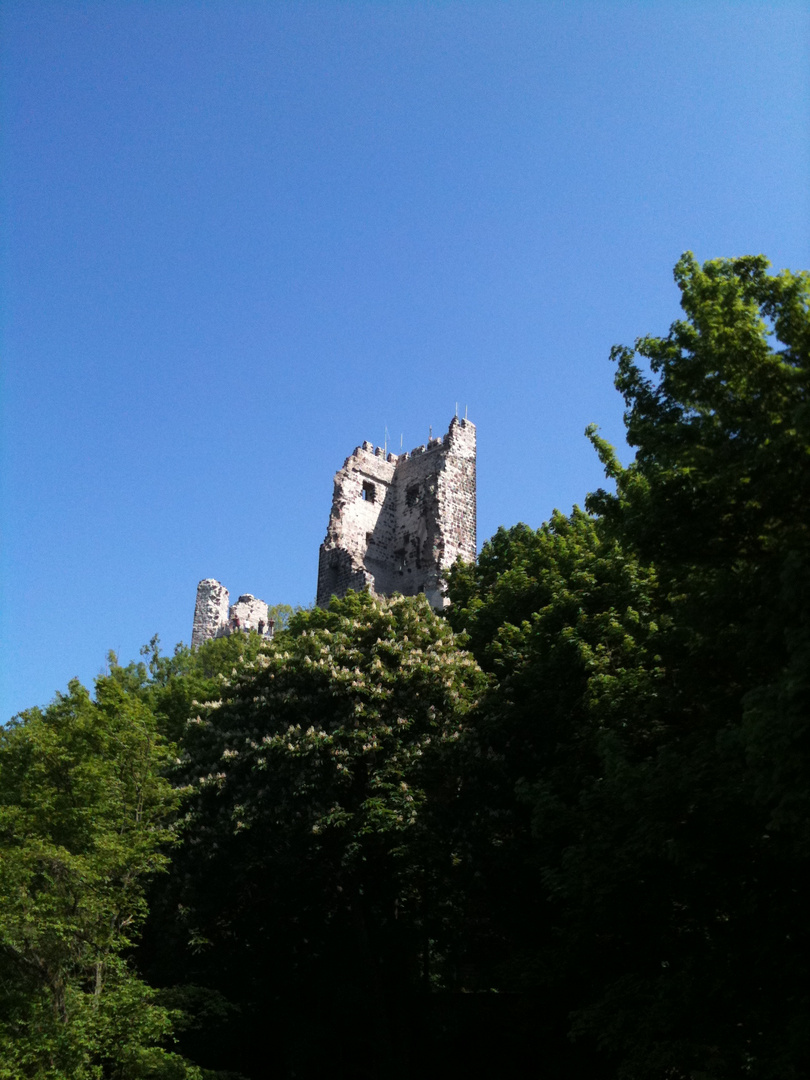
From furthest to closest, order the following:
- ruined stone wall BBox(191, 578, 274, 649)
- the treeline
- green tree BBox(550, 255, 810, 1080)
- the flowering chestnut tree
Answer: ruined stone wall BBox(191, 578, 274, 649)
the flowering chestnut tree
the treeline
green tree BBox(550, 255, 810, 1080)

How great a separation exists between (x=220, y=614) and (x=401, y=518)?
1471cm

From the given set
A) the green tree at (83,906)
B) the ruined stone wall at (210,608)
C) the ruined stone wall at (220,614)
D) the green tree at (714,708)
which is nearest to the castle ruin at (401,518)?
the ruined stone wall at (220,614)

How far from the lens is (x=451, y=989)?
16656mm

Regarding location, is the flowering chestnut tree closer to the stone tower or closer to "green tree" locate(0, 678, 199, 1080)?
"green tree" locate(0, 678, 199, 1080)

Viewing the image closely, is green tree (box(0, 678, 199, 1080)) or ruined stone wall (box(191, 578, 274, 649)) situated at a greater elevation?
ruined stone wall (box(191, 578, 274, 649))

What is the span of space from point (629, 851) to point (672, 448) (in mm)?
4622

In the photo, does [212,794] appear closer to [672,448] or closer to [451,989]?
[451,989]

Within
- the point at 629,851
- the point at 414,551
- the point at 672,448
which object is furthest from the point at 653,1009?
the point at 414,551

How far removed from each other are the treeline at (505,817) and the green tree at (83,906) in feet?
0.16

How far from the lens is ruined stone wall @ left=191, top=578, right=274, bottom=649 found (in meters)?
45.7

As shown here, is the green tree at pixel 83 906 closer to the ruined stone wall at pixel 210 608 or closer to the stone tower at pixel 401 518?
the stone tower at pixel 401 518

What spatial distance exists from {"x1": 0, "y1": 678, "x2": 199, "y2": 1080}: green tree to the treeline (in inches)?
2.0

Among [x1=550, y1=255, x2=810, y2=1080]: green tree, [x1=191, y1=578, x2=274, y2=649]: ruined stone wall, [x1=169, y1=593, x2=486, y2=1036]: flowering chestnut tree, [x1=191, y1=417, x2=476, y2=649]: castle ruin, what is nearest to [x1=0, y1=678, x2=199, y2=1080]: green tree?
[x1=169, y1=593, x2=486, y2=1036]: flowering chestnut tree

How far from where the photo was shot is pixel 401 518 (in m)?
35.9
